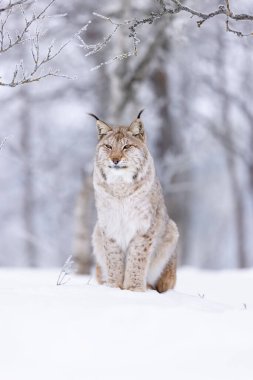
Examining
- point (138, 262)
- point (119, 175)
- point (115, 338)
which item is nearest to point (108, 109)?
point (119, 175)

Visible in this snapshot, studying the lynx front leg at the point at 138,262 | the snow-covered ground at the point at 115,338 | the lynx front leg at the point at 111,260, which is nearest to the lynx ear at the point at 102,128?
the lynx front leg at the point at 111,260

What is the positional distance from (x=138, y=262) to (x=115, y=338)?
2.12 meters

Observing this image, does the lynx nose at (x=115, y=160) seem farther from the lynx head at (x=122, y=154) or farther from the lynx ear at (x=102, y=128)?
the lynx ear at (x=102, y=128)

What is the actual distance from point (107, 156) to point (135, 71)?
491 cm

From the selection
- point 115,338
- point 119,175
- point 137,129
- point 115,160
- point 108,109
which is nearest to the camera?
point 115,338

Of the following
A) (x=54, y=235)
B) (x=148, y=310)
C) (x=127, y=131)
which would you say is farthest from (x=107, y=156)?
(x=54, y=235)

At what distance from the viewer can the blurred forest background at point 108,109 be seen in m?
11.0

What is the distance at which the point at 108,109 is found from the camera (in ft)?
38.0

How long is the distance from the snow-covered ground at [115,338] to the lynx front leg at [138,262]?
122cm

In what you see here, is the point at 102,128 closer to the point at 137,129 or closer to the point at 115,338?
the point at 137,129

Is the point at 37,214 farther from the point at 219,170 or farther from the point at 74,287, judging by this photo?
the point at 74,287

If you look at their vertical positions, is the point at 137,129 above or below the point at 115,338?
above

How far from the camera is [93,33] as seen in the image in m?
12.8

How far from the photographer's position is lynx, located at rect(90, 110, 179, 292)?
21.9 ft
